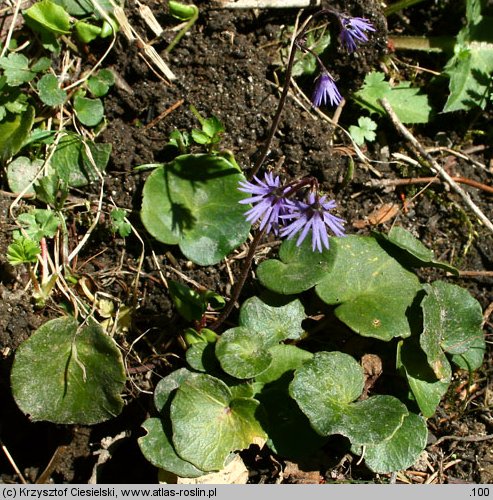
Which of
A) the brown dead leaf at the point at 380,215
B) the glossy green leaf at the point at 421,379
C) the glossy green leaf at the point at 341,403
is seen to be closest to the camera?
the glossy green leaf at the point at 341,403

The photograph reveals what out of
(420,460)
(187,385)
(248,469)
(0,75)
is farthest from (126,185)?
(420,460)

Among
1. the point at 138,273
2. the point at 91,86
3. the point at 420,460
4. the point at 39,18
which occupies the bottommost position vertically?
the point at 420,460

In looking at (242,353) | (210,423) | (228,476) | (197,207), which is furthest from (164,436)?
(197,207)

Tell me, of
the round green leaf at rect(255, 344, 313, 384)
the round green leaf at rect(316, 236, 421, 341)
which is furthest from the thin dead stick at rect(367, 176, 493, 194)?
the round green leaf at rect(255, 344, 313, 384)

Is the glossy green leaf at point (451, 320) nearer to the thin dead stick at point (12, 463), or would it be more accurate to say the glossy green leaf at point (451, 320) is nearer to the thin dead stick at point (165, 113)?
the thin dead stick at point (165, 113)

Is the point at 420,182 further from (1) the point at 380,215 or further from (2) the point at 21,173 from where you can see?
(2) the point at 21,173

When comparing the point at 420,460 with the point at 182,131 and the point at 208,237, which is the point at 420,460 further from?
the point at 182,131

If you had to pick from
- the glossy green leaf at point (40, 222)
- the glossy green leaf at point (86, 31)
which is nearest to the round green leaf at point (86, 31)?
the glossy green leaf at point (86, 31)

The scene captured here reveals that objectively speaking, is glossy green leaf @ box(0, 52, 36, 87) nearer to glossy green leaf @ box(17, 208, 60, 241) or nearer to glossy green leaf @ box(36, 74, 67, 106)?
glossy green leaf @ box(36, 74, 67, 106)
